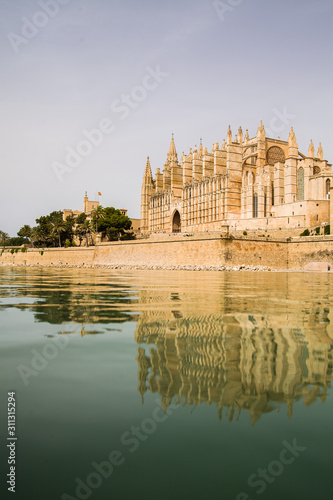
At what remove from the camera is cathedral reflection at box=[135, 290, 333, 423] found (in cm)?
287

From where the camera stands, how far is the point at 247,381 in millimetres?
3189

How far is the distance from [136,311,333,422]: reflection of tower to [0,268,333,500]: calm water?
0.01m

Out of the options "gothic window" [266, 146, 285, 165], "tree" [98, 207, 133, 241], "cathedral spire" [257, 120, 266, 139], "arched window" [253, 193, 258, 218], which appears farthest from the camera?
"tree" [98, 207, 133, 241]

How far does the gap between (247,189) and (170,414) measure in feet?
169

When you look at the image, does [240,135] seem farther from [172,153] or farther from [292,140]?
[172,153]

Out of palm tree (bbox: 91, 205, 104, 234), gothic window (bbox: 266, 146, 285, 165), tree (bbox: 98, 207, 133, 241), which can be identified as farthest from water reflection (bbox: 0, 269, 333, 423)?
tree (bbox: 98, 207, 133, 241)

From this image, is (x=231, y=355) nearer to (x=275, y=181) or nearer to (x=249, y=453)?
(x=249, y=453)

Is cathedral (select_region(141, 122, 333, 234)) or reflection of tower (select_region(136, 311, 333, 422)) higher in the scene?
cathedral (select_region(141, 122, 333, 234))

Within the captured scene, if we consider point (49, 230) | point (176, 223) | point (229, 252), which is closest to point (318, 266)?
point (229, 252)

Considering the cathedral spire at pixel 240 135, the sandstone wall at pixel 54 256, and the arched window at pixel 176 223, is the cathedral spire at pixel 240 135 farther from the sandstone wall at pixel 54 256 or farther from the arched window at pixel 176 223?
the sandstone wall at pixel 54 256

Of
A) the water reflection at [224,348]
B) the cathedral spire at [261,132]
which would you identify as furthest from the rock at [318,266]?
the water reflection at [224,348]

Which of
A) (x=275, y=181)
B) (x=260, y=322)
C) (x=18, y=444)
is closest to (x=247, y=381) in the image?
(x=18, y=444)

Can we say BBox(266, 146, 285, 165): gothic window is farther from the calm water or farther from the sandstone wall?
the calm water

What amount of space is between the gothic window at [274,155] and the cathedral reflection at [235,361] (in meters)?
53.4
